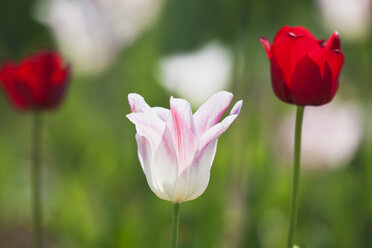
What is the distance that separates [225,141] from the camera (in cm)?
166

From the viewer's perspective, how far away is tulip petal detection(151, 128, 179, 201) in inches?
22.8

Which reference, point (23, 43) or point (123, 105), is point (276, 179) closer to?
point (123, 105)

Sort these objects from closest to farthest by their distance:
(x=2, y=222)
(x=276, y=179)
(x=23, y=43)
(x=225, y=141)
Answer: (x=276, y=179) → (x=225, y=141) → (x=2, y=222) → (x=23, y=43)

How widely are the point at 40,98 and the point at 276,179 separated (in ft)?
2.11

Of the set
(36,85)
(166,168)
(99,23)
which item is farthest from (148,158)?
(99,23)

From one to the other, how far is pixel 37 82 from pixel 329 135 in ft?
2.34

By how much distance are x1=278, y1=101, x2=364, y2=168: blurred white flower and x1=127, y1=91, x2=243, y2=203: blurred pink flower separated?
90 cm

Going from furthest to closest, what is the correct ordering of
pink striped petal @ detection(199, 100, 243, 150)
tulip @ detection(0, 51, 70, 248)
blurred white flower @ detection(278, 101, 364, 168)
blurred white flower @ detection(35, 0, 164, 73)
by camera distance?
blurred white flower @ detection(35, 0, 164, 73) → blurred white flower @ detection(278, 101, 364, 168) → tulip @ detection(0, 51, 70, 248) → pink striped petal @ detection(199, 100, 243, 150)

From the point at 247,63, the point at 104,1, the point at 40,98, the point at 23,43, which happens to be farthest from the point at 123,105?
the point at 23,43

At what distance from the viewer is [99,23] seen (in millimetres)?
1804

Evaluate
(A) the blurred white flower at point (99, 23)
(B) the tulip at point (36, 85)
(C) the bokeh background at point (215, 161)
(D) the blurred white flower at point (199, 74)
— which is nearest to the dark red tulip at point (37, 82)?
(B) the tulip at point (36, 85)

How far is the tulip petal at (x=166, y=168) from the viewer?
22.8 inches

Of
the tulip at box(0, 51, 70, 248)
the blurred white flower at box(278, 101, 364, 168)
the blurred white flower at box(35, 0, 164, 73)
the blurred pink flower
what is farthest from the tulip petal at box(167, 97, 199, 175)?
the blurred white flower at box(35, 0, 164, 73)

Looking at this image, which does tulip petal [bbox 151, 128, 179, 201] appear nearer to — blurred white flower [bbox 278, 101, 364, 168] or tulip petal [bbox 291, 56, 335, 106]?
tulip petal [bbox 291, 56, 335, 106]
